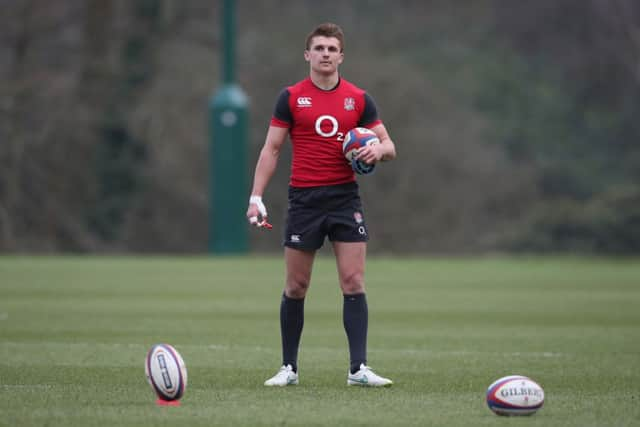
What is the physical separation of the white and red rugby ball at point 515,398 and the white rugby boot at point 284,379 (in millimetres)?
1870

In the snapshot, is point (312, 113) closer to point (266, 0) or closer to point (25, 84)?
point (25, 84)

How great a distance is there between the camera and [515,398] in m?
7.61

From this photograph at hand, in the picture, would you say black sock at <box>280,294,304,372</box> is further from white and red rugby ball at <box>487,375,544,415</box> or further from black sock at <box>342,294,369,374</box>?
white and red rugby ball at <box>487,375,544,415</box>

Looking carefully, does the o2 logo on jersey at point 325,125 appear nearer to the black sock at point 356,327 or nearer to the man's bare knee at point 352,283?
the man's bare knee at point 352,283

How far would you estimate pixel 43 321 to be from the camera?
14352mm

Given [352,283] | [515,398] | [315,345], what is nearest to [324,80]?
[352,283]

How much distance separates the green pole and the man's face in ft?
74.2

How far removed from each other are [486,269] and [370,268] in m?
2.40

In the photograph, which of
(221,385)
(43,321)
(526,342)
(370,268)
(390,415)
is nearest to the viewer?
(390,415)

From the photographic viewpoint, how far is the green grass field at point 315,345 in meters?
7.82

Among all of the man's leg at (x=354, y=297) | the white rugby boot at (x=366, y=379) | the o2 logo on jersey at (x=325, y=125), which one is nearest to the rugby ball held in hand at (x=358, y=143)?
the o2 logo on jersey at (x=325, y=125)

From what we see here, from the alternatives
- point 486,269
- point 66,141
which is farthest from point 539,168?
point 486,269

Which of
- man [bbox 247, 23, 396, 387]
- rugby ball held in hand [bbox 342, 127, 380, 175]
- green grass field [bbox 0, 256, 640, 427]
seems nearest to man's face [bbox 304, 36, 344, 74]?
man [bbox 247, 23, 396, 387]

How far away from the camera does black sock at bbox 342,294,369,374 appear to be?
29.9 ft
